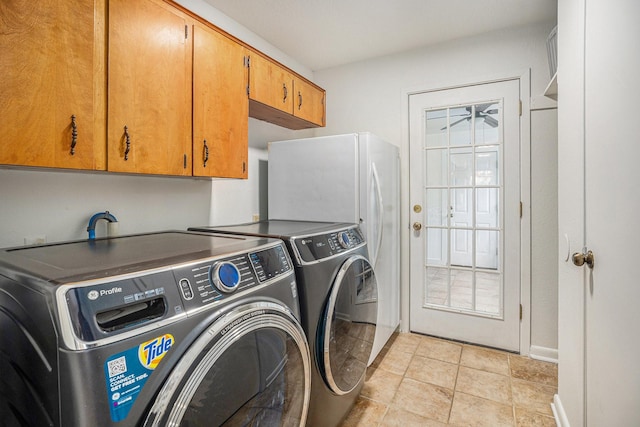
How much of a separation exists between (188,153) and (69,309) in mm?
1087

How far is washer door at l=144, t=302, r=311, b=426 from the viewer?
75 centimetres

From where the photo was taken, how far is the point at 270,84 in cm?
221

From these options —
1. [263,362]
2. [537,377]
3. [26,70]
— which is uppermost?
[26,70]

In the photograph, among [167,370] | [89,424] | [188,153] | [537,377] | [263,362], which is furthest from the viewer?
[537,377]

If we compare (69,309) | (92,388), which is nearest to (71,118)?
(69,309)

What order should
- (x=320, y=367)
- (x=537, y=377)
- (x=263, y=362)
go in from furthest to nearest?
(x=537, y=377), (x=320, y=367), (x=263, y=362)

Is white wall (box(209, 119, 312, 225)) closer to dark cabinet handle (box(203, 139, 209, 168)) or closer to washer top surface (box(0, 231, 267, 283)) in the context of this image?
dark cabinet handle (box(203, 139, 209, 168))

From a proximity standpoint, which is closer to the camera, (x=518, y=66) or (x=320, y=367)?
(x=320, y=367)

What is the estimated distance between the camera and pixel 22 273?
2.51 ft

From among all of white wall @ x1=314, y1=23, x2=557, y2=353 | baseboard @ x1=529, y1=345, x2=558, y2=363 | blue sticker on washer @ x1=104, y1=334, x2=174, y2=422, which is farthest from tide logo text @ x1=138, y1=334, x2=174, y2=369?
baseboard @ x1=529, y1=345, x2=558, y2=363

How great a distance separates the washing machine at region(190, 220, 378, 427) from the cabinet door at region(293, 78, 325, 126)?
1.25m

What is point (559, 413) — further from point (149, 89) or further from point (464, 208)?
point (149, 89)

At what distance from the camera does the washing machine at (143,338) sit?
634mm

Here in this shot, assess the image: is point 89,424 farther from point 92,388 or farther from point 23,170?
point 23,170
